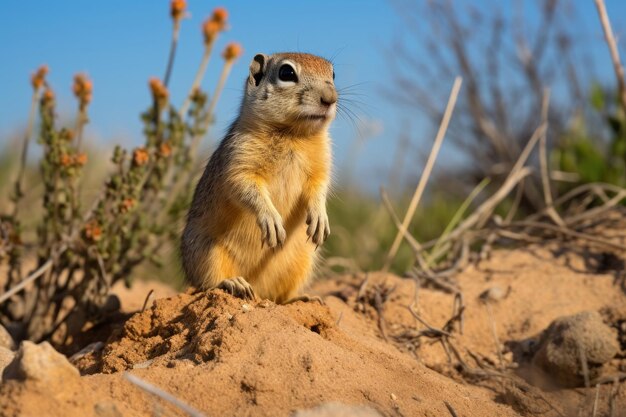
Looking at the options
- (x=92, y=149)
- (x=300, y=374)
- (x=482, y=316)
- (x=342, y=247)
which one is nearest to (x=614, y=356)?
(x=482, y=316)

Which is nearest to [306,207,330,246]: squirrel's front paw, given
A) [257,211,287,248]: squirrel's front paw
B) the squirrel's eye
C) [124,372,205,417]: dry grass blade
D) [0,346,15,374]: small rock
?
[257,211,287,248]: squirrel's front paw

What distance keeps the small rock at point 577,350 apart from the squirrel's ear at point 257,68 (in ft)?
7.05

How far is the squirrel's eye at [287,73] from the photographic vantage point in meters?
4.18

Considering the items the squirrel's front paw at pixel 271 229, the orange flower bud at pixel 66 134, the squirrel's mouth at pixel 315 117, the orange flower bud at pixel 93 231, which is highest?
the squirrel's mouth at pixel 315 117

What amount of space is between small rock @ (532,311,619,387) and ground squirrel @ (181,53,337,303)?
1286 mm

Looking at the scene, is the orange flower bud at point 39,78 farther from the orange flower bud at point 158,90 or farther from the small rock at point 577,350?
the small rock at point 577,350

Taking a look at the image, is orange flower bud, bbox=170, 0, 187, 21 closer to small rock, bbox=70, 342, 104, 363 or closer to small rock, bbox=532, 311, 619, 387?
small rock, bbox=70, 342, 104, 363

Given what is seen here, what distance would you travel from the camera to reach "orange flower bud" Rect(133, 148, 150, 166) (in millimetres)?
4355

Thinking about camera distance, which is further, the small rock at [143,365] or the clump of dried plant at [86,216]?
the clump of dried plant at [86,216]

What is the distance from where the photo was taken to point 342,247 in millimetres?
8125

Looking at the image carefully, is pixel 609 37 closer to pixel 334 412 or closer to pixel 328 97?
pixel 328 97

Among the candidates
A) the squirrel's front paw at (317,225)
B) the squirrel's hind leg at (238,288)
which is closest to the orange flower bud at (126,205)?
the squirrel's hind leg at (238,288)

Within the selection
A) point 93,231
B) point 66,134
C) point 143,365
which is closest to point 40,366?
point 143,365

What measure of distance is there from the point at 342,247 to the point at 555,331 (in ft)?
13.8
